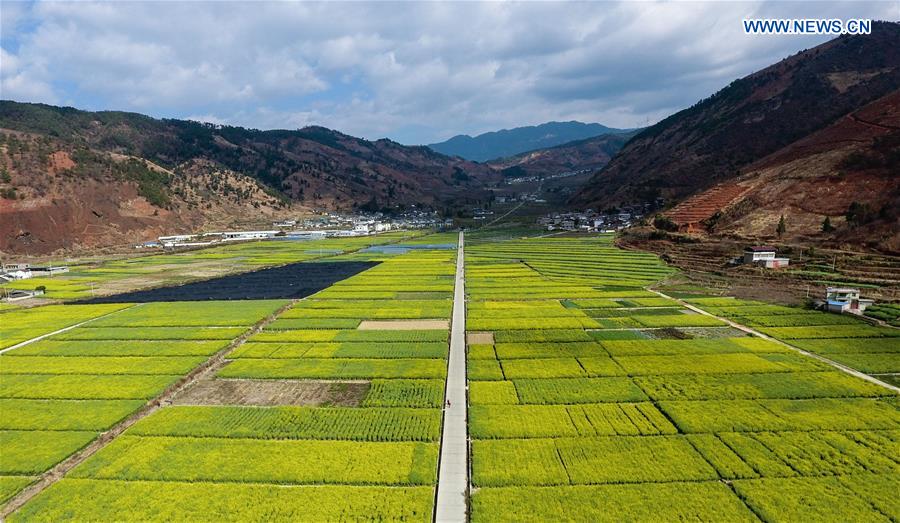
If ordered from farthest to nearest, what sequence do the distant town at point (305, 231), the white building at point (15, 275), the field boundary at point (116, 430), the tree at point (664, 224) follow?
the distant town at point (305, 231)
the tree at point (664, 224)
the white building at point (15, 275)
the field boundary at point (116, 430)

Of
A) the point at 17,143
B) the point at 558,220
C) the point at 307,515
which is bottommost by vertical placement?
the point at 307,515

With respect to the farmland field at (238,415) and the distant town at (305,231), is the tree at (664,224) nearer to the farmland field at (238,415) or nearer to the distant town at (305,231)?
the farmland field at (238,415)

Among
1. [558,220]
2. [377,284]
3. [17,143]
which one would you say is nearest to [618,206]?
[558,220]

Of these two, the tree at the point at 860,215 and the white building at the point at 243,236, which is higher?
the tree at the point at 860,215

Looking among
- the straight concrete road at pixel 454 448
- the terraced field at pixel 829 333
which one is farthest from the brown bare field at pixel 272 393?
the terraced field at pixel 829 333

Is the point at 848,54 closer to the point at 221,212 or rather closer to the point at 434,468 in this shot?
the point at 434,468

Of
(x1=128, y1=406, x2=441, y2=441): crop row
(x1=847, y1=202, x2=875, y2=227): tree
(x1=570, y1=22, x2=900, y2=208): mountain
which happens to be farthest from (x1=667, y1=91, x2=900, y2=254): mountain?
(x1=128, y1=406, x2=441, y2=441): crop row

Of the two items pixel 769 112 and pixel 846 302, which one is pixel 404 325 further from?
pixel 769 112
